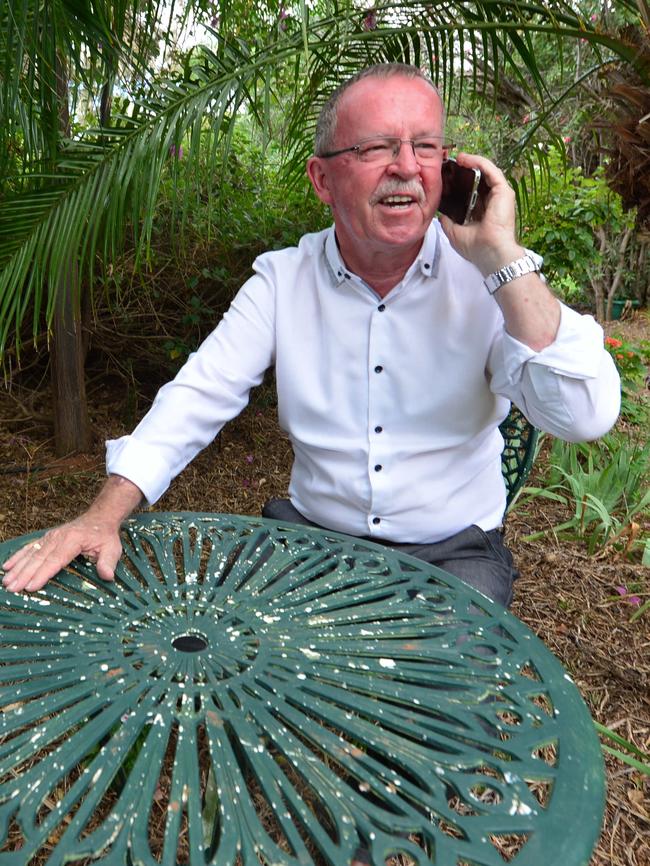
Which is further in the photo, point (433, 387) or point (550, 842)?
point (433, 387)

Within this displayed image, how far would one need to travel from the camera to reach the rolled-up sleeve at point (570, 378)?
147cm

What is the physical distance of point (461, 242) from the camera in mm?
1627

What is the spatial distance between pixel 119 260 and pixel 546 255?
116 inches

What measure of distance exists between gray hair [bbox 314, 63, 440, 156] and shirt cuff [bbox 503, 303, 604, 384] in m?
0.65

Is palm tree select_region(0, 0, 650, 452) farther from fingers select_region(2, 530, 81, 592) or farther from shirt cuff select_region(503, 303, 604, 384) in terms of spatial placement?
shirt cuff select_region(503, 303, 604, 384)

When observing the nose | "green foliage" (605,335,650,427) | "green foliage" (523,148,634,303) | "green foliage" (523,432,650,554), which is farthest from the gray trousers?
"green foliage" (523,148,634,303)

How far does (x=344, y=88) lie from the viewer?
1.71m

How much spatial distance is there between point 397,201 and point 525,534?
1878 millimetres

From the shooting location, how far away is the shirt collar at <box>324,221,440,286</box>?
5.86ft

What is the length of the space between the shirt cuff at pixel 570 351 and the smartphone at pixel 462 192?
32 cm

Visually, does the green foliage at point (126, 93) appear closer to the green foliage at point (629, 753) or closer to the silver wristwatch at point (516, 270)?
the silver wristwatch at point (516, 270)

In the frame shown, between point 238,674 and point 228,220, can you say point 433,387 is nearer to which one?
point 238,674

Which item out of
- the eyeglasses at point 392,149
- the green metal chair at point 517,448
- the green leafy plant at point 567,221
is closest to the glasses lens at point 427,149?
the eyeglasses at point 392,149

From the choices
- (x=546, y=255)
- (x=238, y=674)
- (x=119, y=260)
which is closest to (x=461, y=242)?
(x=238, y=674)
